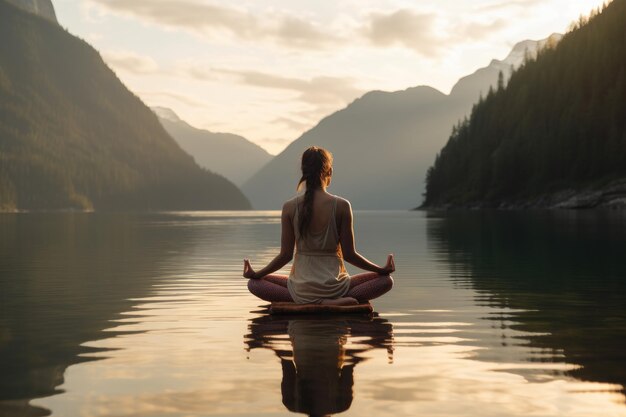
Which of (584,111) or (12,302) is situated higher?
(584,111)

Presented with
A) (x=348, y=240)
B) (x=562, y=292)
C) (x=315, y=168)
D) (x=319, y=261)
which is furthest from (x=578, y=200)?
(x=315, y=168)

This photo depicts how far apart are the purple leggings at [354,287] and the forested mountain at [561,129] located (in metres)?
132

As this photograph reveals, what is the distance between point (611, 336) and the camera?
13281 millimetres

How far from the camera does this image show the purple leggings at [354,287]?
51.9ft

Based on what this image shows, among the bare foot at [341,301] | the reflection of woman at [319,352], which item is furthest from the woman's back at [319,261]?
the reflection of woman at [319,352]

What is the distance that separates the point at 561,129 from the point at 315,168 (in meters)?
163

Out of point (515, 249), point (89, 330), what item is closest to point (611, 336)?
point (89, 330)

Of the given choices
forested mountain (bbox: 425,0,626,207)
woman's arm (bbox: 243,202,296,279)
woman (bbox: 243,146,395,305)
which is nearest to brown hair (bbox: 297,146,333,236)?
woman (bbox: 243,146,395,305)

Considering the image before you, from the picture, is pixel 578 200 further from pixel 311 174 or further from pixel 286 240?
pixel 311 174

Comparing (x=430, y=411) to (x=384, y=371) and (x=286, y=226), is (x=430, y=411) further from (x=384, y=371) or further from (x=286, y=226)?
(x=286, y=226)

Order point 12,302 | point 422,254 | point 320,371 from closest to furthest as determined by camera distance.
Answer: point 320,371 → point 12,302 → point 422,254

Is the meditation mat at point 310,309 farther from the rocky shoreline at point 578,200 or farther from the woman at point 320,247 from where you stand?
the rocky shoreline at point 578,200

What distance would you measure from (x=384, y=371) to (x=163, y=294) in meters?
10.6

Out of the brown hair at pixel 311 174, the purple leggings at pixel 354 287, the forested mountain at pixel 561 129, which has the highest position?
the forested mountain at pixel 561 129
